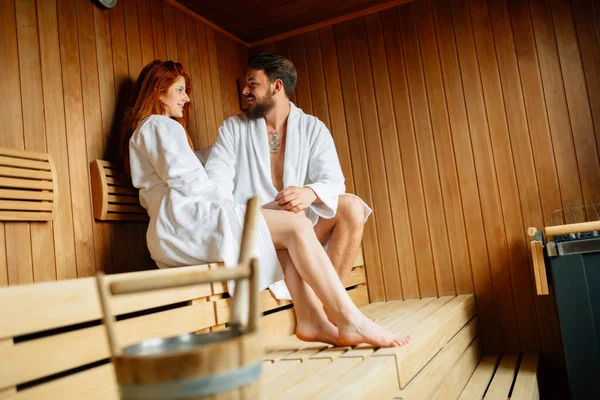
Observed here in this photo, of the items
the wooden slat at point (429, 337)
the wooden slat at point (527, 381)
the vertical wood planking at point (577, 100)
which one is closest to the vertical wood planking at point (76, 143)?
the wooden slat at point (429, 337)

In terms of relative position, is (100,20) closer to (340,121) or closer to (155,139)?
(155,139)

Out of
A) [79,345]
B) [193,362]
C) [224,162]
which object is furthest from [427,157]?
→ [193,362]

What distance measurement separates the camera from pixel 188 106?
2.62 metres

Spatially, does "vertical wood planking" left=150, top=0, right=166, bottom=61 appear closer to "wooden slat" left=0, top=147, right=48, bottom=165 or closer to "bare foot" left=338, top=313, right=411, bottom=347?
"wooden slat" left=0, top=147, right=48, bottom=165

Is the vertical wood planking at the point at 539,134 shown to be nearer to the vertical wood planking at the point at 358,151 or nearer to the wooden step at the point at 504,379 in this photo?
the wooden step at the point at 504,379

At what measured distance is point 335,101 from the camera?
338cm

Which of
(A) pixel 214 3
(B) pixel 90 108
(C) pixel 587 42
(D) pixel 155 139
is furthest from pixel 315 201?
(C) pixel 587 42

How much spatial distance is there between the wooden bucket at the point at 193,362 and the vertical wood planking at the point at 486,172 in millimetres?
2601

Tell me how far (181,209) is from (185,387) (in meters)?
1.44

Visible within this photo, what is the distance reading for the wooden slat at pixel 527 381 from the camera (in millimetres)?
2042

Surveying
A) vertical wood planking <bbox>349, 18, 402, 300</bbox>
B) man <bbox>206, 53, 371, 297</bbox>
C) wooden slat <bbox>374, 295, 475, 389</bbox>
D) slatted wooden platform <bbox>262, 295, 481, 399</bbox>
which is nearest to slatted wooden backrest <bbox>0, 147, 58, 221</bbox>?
man <bbox>206, 53, 371, 297</bbox>

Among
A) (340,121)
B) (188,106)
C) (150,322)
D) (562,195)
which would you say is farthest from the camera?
(340,121)

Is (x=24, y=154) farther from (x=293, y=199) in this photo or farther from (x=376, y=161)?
(x=376, y=161)

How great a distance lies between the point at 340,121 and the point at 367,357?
6.76ft
